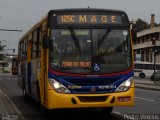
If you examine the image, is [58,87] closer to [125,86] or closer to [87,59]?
[87,59]

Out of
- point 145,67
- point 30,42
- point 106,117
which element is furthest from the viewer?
point 145,67

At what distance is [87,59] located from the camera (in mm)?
14398

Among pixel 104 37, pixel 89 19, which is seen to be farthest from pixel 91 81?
pixel 89 19

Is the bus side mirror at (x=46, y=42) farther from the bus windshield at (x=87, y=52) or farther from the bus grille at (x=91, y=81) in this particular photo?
the bus grille at (x=91, y=81)

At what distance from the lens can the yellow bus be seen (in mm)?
14250

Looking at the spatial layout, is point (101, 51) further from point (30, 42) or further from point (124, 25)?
point (30, 42)

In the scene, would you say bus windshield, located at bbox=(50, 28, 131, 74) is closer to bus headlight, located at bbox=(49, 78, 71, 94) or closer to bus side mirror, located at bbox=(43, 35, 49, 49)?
bus side mirror, located at bbox=(43, 35, 49, 49)

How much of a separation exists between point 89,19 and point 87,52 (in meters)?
0.98

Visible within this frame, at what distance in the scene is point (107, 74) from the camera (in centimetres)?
1440

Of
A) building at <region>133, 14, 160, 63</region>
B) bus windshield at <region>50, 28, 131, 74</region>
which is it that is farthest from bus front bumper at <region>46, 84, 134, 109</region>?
building at <region>133, 14, 160, 63</region>

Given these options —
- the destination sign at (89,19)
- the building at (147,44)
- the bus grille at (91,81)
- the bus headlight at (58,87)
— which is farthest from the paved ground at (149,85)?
the building at (147,44)

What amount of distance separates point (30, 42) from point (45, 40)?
5.41 m

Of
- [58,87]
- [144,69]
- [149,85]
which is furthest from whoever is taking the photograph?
[144,69]

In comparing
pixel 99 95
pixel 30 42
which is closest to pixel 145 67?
pixel 30 42
